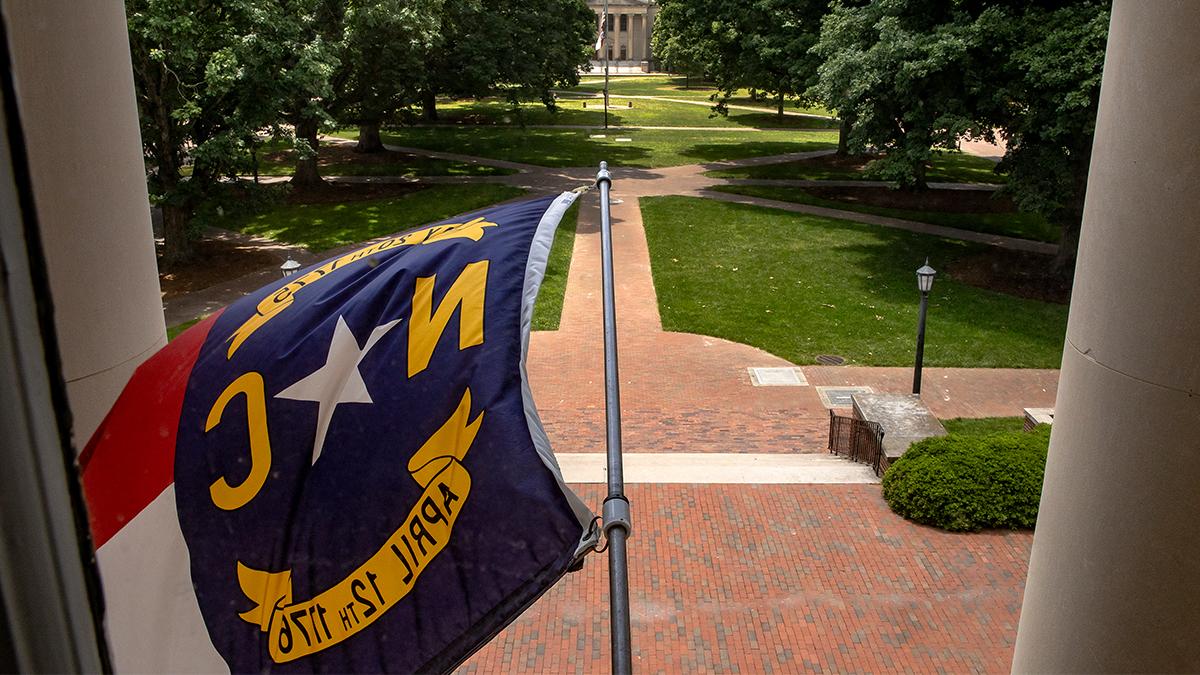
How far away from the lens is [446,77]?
34062mm

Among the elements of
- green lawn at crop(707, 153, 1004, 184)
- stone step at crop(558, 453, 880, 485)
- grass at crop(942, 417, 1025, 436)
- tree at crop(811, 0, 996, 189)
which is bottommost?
grass at crop(942, 417, 1025, 436)

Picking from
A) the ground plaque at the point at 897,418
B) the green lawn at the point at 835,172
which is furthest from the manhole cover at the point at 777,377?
the green lawn at the point at 835,172

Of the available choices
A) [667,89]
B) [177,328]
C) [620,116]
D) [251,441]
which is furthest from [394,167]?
[667,89]

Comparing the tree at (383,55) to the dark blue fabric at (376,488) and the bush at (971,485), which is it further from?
the dark blue fabric at (376,488)

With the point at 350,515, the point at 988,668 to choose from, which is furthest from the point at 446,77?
the point at 350,515

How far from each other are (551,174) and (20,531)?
116 ft

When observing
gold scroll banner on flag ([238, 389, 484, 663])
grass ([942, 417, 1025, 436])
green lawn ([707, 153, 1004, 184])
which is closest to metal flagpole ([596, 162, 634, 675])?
gold scroll banner on flag ([238, 389, 484, 663])

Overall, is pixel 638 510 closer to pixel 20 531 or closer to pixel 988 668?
pixel 988 668

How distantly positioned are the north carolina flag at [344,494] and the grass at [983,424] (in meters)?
11.6

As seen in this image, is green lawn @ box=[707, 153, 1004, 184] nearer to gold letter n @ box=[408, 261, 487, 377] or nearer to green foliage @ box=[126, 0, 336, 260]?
green foliage @ box=[126, 0, 336, 260]

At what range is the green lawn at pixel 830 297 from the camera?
18.2 metres

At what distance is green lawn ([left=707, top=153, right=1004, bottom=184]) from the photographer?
36.6 metres

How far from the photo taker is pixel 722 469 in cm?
1264

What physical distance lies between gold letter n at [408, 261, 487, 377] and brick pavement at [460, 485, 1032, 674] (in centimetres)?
510
